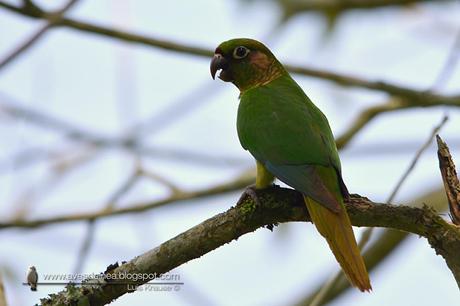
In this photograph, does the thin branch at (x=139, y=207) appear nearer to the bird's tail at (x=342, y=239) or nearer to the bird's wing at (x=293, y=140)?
the bird's wing at (x=293, y=140)

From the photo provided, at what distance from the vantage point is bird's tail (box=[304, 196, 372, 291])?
4.47 m

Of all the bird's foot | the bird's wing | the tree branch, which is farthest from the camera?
the bird's wing

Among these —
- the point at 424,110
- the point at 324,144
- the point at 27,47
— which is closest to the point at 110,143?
the point at 27,47

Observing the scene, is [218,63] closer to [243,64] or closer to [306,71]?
[243,64]

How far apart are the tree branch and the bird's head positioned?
2.14 m

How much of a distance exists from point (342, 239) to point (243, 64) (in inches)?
91.9

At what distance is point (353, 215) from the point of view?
15.5ft

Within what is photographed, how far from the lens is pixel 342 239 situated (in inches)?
182

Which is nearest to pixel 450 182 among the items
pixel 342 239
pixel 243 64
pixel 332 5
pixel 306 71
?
pixel 342 239

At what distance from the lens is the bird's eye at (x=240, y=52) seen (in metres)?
6.59

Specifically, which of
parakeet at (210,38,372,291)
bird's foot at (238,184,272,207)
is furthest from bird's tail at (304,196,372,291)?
bird's foot at (238,184,272,207)

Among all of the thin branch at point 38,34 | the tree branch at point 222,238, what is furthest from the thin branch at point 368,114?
the tree branch at point 222,238

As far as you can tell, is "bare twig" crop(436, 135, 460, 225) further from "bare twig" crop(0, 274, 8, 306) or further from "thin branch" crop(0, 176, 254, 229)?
"thin branch" crop(0, 176, 254, 229)

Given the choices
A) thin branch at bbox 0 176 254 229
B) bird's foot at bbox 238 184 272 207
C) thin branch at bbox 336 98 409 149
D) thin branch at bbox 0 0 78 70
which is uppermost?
thin branch at bbox 0 0 78 70
